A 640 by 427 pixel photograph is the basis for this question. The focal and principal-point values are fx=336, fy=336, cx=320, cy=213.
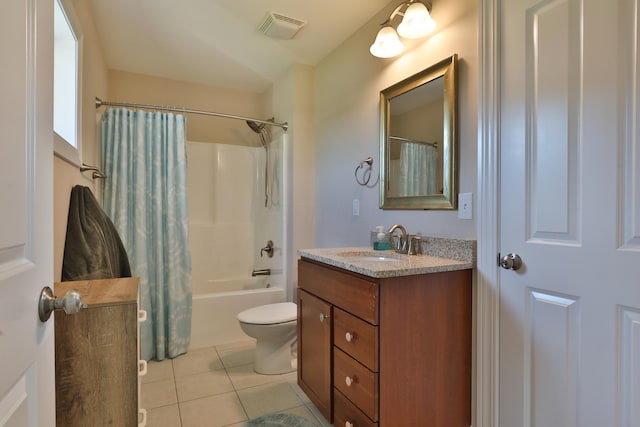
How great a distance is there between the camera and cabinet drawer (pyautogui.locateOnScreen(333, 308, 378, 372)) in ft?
4.17

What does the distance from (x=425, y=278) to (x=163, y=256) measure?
2.00 meters

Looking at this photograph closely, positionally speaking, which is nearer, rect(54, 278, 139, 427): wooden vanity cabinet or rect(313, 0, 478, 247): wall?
rect(54, 278, 139, 427): wooden vanity cabinet

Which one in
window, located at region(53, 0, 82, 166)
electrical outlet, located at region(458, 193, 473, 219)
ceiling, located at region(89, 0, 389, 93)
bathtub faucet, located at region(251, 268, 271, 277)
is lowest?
bathtub faucet, located at region(251, 268, 271, 277)

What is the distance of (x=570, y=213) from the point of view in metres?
1.16

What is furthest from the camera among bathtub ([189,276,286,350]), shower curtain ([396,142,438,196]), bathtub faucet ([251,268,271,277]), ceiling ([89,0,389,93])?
bathtub faucet ([251,268,271,277])

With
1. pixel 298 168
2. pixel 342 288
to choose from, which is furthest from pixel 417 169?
pixel 298 168

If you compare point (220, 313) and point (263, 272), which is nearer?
point (220, 313)

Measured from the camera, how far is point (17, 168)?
1.81 ft

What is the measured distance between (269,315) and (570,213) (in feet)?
5.60

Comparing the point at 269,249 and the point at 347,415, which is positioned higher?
the point at 269,249

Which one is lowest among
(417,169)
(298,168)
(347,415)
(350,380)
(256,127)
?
(347,415)

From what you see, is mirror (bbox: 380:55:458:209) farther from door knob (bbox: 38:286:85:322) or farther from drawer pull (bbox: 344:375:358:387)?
door knob (bbox: 38:286:85:322)

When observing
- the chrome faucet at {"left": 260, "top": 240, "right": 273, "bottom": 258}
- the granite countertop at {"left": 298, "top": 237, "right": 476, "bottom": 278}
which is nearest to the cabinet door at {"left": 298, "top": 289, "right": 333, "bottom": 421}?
the granite countertop at {"left": 298, "top": 237, "right": 476, "bottom": 278}

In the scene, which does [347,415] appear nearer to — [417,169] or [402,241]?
[402,241]
